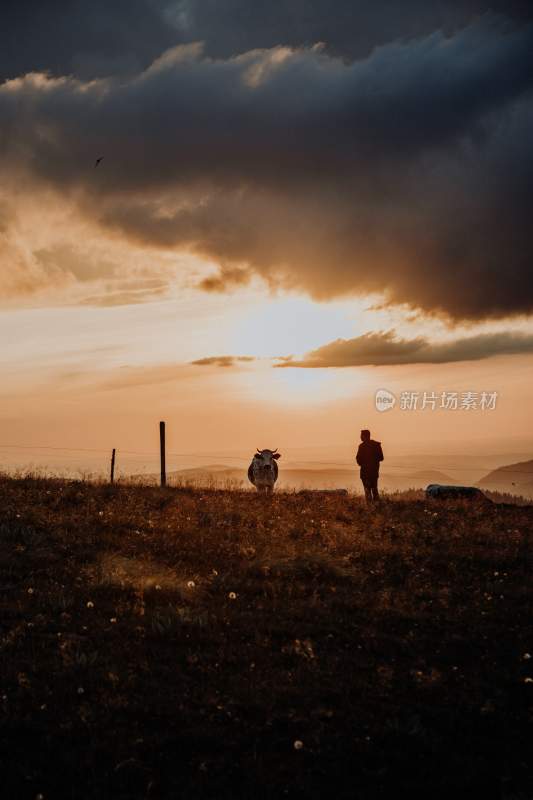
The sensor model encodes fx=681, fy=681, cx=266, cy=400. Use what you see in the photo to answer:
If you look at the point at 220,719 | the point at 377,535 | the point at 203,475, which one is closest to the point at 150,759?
the point at 220,719

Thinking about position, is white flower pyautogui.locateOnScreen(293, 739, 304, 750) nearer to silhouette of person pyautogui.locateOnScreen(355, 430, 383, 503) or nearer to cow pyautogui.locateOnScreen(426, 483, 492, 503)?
silhouette of person pyautogui.locateOnScreen(355, 430, 383, 503)

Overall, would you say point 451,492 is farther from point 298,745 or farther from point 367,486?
point 298,745

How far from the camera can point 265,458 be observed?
30.5 m

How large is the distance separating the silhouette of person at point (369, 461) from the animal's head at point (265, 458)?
5.61m

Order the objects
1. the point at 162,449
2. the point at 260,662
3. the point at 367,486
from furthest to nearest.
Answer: the point at 162,449 < the point at 367,486 < the point at 260,662

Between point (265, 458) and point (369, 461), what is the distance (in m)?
6.33

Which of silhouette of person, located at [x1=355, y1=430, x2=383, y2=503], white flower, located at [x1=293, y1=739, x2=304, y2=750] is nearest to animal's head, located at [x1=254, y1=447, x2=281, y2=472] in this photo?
silhouette of person, located at [x1=355, y1=430, x2=383, y2=503]

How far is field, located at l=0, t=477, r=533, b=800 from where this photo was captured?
7.04 metres

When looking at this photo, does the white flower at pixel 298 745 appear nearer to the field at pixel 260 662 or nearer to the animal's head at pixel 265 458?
the field at pixel 260 662

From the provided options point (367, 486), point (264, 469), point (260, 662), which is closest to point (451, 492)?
point (367, 486)

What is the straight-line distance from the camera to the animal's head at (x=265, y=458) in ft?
99.0

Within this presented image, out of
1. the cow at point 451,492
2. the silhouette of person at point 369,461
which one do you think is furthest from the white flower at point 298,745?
the cow at point 451,492

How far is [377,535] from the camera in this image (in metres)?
17.1

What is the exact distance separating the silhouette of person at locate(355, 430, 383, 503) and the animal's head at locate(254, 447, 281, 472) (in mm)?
5614
